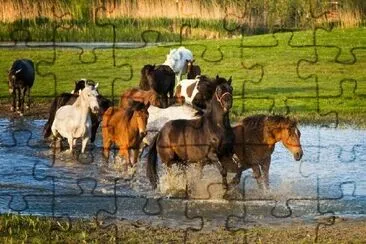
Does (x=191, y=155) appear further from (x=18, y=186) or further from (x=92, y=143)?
(x=92, y=143)

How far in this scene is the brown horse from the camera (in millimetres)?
12453

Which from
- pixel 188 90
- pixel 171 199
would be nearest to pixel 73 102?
pixel 188 90

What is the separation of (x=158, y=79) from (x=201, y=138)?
7.41 meters

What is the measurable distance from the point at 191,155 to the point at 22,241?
3.80m

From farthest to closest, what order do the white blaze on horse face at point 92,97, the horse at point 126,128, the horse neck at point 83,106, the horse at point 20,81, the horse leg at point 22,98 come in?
the horse at point 20,81 < the horse leg at point 22,98 < the horse neck at point 83,106 < the white blaze on horse face at point 92,97 < the horse at point 126,128

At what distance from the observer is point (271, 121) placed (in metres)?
12.6

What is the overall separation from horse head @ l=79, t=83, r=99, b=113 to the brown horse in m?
3.13

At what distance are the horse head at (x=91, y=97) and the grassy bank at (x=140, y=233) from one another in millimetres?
4862

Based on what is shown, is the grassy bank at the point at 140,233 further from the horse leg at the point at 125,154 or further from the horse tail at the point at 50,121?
the horse tail at the point at 50,121

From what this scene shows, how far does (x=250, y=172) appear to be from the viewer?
14.2m

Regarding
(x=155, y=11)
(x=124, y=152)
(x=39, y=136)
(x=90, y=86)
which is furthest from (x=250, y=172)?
(x=155, y=11)

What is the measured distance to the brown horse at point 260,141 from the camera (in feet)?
40.9

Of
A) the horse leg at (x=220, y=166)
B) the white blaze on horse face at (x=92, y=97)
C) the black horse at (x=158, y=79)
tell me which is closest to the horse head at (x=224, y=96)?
the horse leg at (x=220, y=166)

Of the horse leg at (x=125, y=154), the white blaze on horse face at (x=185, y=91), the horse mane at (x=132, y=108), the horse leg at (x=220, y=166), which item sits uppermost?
the horse mane at (x=132, y=108)
